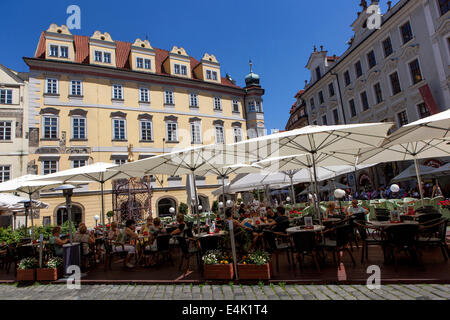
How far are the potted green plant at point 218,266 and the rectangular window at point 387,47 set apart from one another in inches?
918

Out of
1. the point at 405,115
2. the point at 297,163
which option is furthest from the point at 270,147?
the point at 405,115

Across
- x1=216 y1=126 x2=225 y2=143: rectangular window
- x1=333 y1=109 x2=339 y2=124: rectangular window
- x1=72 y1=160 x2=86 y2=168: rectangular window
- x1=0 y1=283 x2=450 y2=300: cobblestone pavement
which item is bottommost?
x1=0 y1=283 x2=450 y2=300: cobblestone pavement

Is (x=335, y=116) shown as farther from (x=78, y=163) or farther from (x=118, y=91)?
(x=78, y=163)

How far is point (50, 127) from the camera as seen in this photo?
2188 centimetres

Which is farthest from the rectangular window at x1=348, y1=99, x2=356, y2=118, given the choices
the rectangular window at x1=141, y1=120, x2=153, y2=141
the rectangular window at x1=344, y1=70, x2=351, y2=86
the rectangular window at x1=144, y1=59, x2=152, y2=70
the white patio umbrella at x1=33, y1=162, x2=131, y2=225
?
the white patio umbrella at x1=33, y1=162, x2=131, y2=225

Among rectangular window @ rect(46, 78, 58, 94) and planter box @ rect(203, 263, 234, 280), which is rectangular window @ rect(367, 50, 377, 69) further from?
rectangular window @ rect(46, 78, 58, 94)

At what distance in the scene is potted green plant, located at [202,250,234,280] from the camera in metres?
5.48

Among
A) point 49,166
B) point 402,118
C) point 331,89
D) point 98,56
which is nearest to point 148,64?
point 98,56

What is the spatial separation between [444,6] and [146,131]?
77.5 ft

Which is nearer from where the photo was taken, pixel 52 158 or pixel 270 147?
pixel 270 147

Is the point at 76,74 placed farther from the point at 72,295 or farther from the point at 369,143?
the point at 369,143

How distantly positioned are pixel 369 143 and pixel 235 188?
859 cm

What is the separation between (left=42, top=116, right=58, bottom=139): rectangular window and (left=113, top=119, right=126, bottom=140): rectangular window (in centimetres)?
441

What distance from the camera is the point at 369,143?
6891 mm
